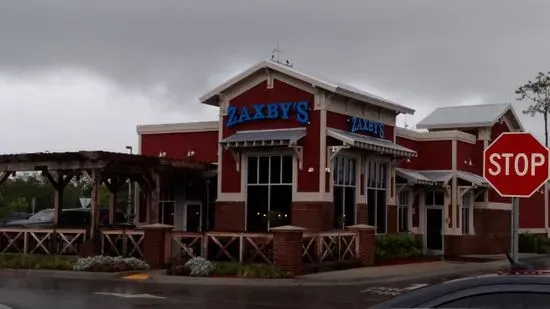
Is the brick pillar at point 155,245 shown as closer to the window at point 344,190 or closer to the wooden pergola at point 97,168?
the wooden pergola at point 97,168

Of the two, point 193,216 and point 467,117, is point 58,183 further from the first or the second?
point 467,117

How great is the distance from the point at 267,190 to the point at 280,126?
2.36 m

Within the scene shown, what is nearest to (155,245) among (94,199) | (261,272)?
(94,199)

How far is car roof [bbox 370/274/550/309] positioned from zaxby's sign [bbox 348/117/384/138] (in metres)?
23.5

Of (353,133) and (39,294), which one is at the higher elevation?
(353,133)

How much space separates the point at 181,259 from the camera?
76.8 feet

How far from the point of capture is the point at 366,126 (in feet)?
94.8

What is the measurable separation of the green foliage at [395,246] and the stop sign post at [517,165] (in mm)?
18357

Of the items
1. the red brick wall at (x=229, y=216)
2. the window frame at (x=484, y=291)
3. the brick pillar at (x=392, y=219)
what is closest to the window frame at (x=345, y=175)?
the brick pillar at (x=392, y=219)

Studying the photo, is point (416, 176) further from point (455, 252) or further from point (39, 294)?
point (39, 294)

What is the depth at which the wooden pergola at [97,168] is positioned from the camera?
2439 centimetres

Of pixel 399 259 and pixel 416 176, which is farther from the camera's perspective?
pixel 416 176

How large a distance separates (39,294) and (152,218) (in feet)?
32.5

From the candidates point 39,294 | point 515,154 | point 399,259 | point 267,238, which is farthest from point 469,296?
point 399,259
